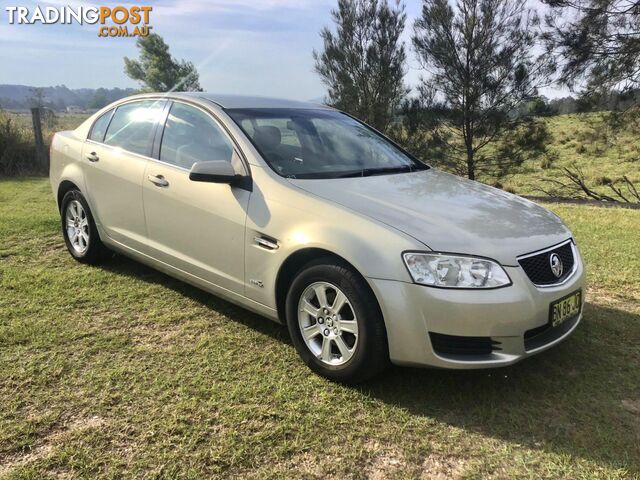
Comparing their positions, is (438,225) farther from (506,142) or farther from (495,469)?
(506,142)

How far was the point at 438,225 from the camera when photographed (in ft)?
9.16

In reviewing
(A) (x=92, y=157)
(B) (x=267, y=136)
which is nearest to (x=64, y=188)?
(A) (x=92, y=157)

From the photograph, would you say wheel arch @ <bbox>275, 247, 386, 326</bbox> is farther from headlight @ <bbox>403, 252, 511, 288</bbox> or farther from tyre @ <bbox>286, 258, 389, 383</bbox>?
headlight @ <bbox>403, 252, 511, 288</bbox>

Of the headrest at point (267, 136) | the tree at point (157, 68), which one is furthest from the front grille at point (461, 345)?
the tree at point (157, 68)

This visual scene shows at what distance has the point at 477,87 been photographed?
47.4ft

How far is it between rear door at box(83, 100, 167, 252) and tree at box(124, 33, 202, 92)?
27.4 m

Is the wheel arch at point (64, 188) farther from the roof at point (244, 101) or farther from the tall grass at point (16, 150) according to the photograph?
the tall grass at point (16, 150)

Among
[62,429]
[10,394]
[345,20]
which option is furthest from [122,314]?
[345,20]

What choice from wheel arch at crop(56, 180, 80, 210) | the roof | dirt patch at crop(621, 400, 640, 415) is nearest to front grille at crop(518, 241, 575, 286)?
dirt patch at crop(621, 400, 640, 415)

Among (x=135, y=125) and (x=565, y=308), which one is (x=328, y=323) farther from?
(x=135, y=125)

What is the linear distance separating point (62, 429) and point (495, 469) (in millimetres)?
1993

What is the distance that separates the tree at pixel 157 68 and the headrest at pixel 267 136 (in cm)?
2859

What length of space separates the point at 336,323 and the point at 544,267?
116cm

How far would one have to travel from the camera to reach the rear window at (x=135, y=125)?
4.05 m
